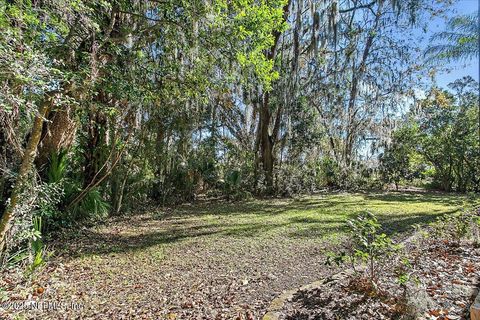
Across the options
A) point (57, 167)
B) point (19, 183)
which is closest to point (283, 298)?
Result: point (19, 183)

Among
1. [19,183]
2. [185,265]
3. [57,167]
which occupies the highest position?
[57,167]

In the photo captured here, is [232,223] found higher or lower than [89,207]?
lower

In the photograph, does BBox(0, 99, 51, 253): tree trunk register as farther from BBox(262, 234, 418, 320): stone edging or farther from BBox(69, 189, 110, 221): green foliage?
BBox(262, 234, 418, 320): stone edging

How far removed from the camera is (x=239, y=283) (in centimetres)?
275

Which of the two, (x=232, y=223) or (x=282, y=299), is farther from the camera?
(x=232, y=223)

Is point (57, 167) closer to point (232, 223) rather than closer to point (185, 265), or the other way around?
point (185, 265)

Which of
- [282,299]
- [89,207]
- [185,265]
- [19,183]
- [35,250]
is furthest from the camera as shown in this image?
[89,207]

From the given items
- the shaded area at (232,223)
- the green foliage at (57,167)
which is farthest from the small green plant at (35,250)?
the green foliage at (57,167)

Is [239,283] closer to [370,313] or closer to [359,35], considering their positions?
[370,313]

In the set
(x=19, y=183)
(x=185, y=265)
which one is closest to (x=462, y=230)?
(x=185, y=265)

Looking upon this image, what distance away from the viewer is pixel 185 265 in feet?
10.7

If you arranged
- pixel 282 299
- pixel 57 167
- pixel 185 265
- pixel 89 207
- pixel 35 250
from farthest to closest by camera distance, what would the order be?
pixel 89 207, pixel 57 167, pixel 185 265, pixel 35 250, pixel 282 299

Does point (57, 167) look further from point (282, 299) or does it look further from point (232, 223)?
point (282, 299)

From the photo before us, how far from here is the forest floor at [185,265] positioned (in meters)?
2.35
